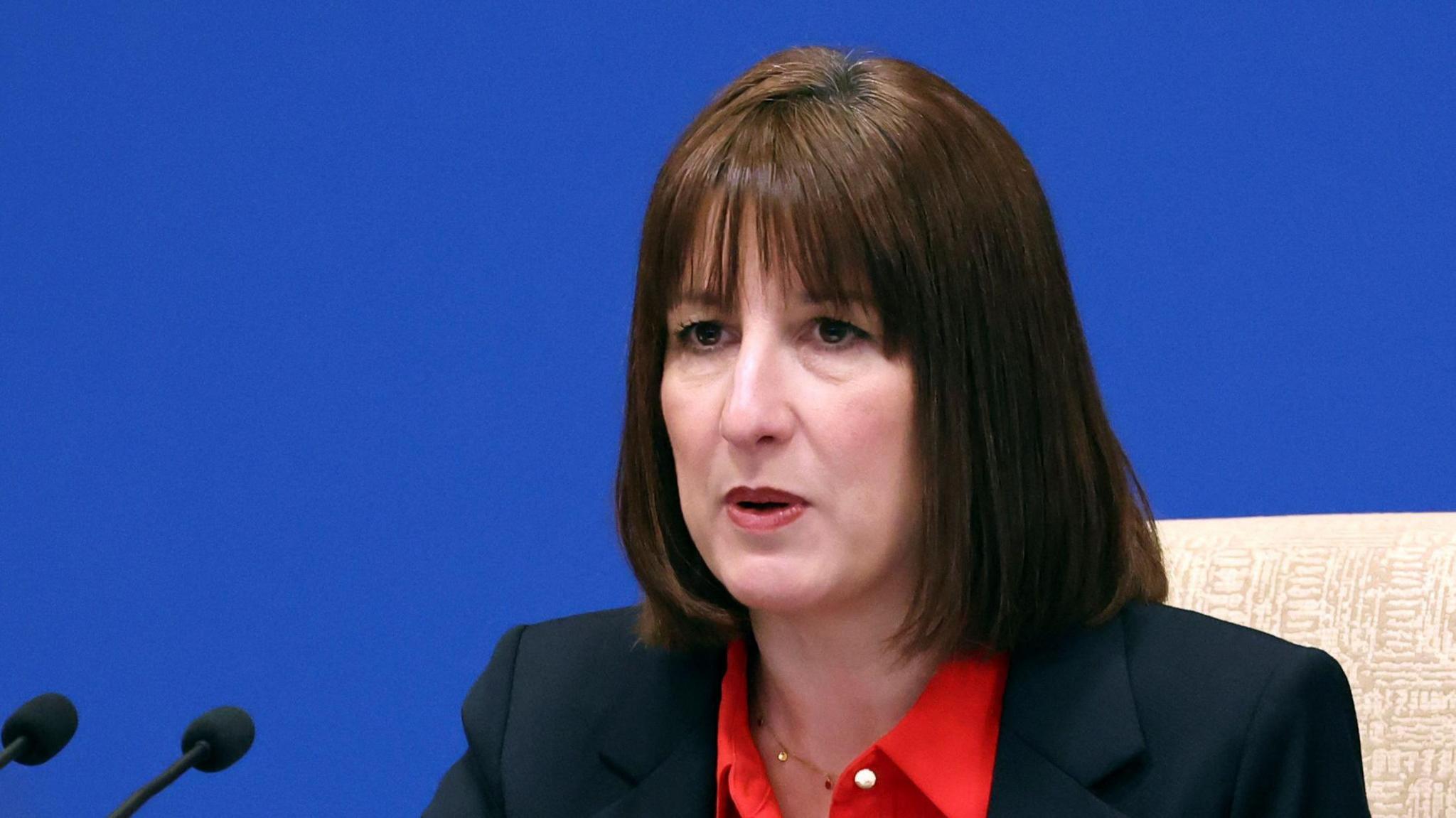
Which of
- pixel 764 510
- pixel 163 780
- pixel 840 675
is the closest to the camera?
pixel 163 780

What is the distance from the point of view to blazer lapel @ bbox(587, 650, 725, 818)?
1.33 metres

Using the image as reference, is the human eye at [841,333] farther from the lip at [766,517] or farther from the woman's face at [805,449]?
the lip at [766,517]

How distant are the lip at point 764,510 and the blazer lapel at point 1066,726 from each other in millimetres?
246

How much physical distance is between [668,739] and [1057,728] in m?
0.31

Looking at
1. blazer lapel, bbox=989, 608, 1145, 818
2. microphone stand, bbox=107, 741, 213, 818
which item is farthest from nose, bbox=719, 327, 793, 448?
microphone stand, bbox=107, 741, 213, 818

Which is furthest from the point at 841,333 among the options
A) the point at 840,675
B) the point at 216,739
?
the point at 216,739

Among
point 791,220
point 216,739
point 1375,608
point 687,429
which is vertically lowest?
point 1375,608

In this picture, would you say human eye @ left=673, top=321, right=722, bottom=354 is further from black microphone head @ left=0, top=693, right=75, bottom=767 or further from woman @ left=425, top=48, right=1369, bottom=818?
black microphone head @ left=0, top=693, right=75, bottom=767

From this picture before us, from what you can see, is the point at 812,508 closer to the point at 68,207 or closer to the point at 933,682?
the point at 933,682

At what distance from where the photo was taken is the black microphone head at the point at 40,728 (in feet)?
3.55

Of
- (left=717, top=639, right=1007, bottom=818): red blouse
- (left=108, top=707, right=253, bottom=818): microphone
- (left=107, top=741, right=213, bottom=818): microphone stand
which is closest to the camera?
(left=107, top=741, right=213, bottom=818): microphone stand

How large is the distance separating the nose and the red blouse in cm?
26

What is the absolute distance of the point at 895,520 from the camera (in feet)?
3.88

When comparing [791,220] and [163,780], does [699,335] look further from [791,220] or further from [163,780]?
[163,780]
